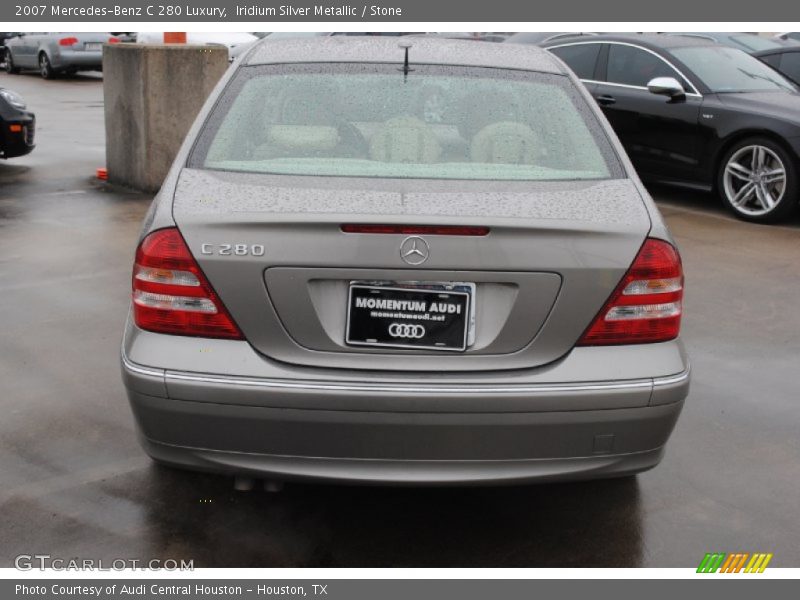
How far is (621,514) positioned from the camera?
148 inches

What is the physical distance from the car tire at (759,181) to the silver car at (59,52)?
55.3ft

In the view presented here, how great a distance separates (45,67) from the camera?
24.0 m

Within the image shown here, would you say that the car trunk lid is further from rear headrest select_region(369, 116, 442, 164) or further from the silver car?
the silver car

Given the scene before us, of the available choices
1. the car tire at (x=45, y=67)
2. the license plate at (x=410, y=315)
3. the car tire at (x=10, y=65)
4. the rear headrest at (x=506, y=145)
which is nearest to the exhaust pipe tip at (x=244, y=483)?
the license plate at (x=410, y=315)

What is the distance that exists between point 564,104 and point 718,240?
4.66 m

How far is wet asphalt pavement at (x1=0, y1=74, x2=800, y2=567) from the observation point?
11.3 ft

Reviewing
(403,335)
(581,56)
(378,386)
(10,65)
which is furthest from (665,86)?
(10,65)

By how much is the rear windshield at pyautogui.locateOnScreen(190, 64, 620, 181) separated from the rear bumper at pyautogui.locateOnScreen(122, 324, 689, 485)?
2.64ft

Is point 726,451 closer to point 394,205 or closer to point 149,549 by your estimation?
point 394,205

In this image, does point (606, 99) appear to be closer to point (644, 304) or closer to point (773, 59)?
point (773, 59)

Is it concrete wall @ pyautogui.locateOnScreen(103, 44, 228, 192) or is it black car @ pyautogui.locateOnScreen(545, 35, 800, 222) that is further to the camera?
concrete wall @ pyautogui.locateOnScreen(103, 44, 228, 192)

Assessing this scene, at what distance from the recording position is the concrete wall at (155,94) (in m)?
9.21

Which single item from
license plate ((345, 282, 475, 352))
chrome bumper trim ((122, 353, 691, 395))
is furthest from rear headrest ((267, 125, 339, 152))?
chrome bumper trim ((122, 353, 691, 395))
